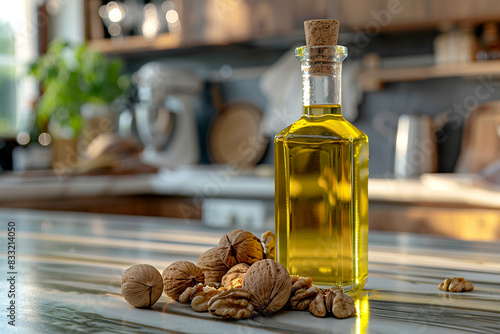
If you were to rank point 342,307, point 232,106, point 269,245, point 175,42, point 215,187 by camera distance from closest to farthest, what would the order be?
point 342,307, point 269,245, point 215,187, point 175,42, point 232,106

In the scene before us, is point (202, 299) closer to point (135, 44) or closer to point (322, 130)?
point (322, 130)

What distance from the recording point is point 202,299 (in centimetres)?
40

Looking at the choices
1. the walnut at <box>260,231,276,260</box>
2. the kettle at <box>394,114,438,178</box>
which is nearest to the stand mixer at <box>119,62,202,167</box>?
the kettle at <box>394,114,438,178</box>

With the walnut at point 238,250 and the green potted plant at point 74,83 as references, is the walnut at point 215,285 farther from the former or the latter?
the green potted plant at point 74,83

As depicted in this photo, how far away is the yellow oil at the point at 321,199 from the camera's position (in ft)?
1.43

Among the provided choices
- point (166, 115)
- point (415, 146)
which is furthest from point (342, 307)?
point (166, 115)

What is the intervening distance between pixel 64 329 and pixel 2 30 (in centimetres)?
319

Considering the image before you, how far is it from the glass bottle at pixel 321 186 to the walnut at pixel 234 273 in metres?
0.03

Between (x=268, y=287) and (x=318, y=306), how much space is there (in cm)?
3

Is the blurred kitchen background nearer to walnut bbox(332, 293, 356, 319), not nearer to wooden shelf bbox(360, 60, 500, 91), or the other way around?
wooden shelf bbox(360, 60, 500, 91)

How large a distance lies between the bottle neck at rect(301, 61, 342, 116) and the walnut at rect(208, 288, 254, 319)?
15 cm

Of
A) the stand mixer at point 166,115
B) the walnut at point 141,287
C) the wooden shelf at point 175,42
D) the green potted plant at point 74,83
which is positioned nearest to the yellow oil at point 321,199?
the walnut at point 141,287

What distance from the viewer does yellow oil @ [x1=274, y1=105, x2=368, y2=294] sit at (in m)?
0.44

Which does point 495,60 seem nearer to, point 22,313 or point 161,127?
point 161,127
